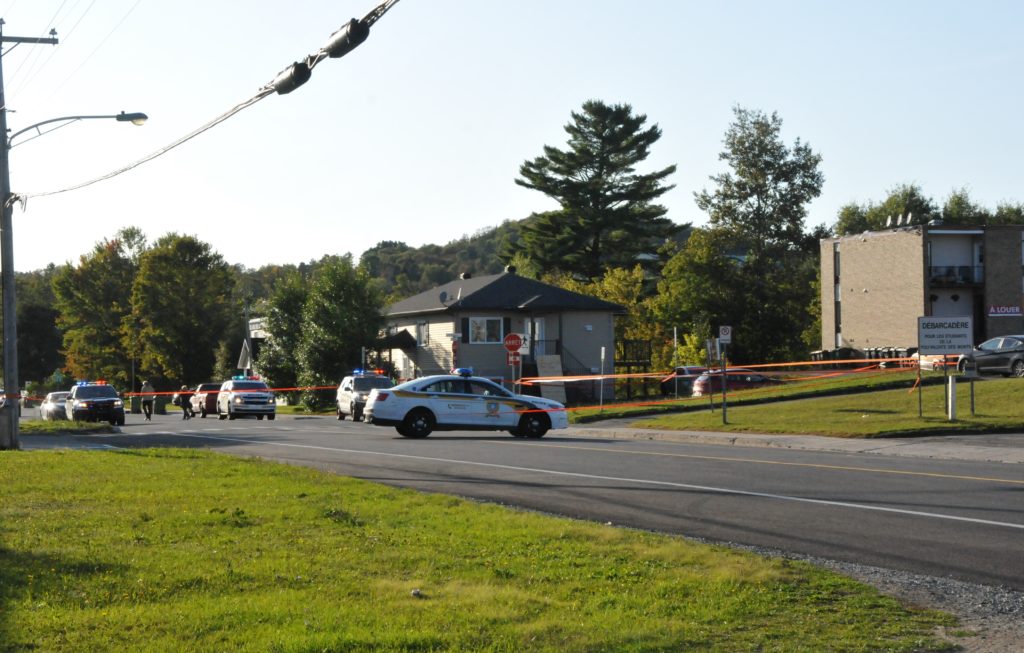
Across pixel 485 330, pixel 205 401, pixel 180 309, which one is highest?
pixel 180 309

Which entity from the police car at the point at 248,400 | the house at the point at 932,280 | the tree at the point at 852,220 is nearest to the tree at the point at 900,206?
the tree at the point at 852,220

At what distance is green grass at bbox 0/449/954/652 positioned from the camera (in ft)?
22.2

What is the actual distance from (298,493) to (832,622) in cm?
791

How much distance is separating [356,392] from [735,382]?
1816 centimetres

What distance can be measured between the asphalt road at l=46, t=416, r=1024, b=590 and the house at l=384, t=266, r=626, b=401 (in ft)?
105

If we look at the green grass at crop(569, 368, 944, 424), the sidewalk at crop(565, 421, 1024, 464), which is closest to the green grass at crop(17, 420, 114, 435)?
the green grass at crop(569, 368, 944, 424)

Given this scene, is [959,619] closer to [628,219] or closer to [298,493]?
[298,493]

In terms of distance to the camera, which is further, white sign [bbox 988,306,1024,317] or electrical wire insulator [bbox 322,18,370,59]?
white sign [bbox 988,306,1024,317]

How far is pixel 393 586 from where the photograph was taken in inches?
323

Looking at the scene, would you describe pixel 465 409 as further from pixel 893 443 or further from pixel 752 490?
pixel 752 490

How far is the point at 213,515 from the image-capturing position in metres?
11.9

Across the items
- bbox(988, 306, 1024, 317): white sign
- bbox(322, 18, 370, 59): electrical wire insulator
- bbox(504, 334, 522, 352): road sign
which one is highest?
bbox(322, 18, 370, 59): electrical wire insulator

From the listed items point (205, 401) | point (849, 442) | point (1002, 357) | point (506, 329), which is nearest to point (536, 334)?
point (506, 329)

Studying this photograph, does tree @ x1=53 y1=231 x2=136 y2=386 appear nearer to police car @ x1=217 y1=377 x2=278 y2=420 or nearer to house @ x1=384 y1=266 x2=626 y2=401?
house @ x1=384 y1=266 x2=626 y2=401
